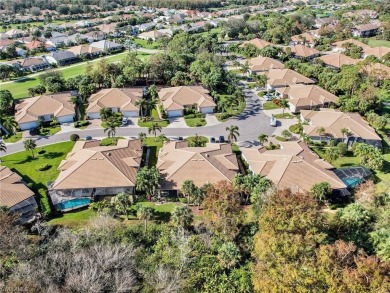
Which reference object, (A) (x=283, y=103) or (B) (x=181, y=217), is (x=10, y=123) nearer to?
(B) (x=181, y=217)

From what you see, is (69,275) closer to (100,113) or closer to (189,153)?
(189,153)

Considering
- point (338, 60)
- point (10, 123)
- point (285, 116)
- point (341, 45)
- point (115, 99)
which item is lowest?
point (285, 116)

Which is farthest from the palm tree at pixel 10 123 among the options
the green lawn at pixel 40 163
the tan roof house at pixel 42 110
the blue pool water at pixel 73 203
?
the blue pool water at pixel 73 203

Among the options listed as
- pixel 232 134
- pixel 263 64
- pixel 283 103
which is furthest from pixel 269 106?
pixel 263 64

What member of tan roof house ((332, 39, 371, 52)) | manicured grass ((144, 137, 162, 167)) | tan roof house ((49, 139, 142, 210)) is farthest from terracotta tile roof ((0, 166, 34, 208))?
tan roof house ((332, 39, 371, 52))

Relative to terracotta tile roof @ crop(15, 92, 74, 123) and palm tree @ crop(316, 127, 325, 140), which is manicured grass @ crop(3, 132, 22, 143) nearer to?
terracotta tile roof @ crop(15, 92, 74, 123)
